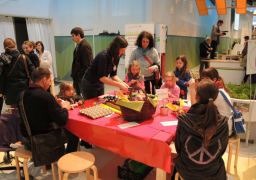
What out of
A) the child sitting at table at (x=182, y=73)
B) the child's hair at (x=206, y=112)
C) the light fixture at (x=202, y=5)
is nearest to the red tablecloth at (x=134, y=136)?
the child's hair at (x=206, y=112)

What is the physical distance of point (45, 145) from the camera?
1944 millimetres

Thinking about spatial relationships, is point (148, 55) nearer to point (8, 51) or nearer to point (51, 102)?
point (51, 102)

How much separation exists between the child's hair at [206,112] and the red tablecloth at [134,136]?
0.28m

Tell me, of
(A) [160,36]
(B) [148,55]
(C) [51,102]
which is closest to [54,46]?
(A) [160,36]

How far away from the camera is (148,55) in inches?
135

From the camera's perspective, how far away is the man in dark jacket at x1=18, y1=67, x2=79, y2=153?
1892 mm

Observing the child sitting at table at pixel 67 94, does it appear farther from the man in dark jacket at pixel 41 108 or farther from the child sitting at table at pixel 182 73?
the child sitting at table at pixel 182 73

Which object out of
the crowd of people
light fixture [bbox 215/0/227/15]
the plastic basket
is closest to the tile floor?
the plastic basket

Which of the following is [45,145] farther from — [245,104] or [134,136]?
[245,104]

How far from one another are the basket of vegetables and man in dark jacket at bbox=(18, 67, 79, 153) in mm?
579

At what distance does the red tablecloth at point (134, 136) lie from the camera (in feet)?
5.23

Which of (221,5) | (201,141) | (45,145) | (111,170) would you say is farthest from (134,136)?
(221,5)

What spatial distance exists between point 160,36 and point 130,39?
2.66ft

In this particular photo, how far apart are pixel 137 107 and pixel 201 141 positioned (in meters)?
0.57
